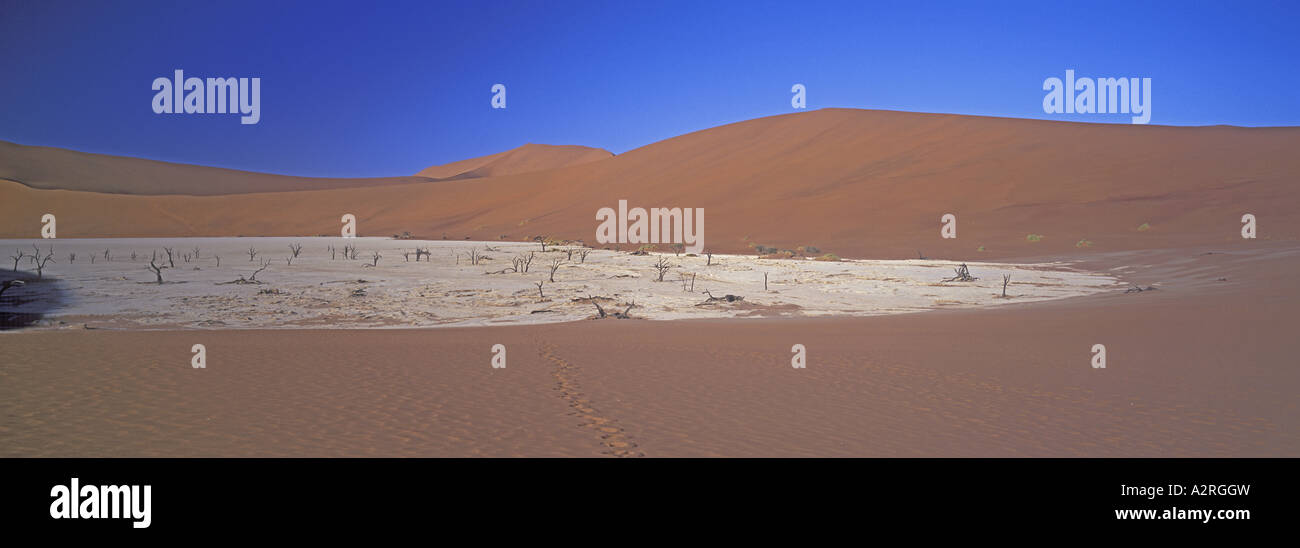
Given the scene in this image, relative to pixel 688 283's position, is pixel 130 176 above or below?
above

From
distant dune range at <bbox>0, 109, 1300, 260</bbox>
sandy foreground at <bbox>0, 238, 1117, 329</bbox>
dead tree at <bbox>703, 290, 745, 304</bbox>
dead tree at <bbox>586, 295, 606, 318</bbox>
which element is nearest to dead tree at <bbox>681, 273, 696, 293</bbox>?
sandy foreground at <bbox>0, 238, 1117, 329</bbox>

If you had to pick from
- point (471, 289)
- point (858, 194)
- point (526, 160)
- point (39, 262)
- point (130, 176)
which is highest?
point (526, 160)

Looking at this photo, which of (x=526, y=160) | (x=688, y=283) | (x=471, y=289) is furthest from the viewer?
(x=526, y=160)

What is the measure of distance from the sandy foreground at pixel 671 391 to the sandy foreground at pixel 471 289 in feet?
7.19

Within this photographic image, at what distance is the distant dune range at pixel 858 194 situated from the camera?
35500mm

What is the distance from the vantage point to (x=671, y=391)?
785cm

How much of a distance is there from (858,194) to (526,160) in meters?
108

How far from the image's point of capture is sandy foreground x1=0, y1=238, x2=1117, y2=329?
14.4 meters

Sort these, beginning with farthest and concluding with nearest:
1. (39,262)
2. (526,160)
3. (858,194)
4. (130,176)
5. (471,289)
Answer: (526,160), (130,176), (858,194), (39,262), (471,289)

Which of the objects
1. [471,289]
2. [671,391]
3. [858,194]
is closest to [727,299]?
[471,289]

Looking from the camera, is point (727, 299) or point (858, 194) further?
point (858, 194)

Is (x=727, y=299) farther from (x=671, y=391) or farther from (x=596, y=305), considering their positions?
(x=671, y=391)
